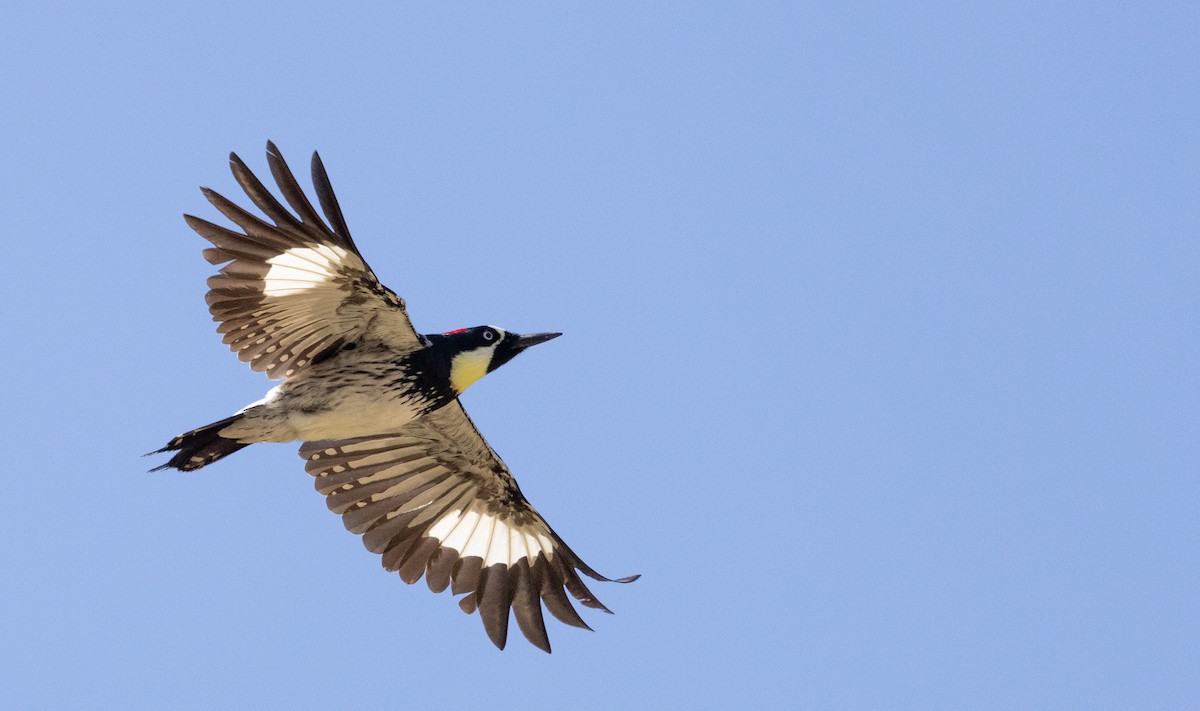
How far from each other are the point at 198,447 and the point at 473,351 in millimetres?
1928

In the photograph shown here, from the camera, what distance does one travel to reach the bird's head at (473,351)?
31.8 feet

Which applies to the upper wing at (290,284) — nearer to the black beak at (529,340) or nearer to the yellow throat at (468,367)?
the yellow throat at (468,367)

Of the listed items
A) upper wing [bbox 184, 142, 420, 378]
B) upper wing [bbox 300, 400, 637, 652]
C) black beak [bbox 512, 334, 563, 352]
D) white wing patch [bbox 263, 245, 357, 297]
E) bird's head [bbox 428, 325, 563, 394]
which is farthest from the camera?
upper wing [bbox 300, 400, 637, 652]

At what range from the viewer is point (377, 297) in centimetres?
910

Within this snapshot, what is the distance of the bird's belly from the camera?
31.0 feet

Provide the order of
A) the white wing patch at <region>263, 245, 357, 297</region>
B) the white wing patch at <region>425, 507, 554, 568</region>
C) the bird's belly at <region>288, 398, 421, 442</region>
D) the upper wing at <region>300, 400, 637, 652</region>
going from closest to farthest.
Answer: the white wing patch at <region>263, 245, 357, 297</region> → the bird's belly at <region>288, 398, 421, 442</region> → the upper wing at <region>300, 400, 637, 652</region> → the white wing patch at <region>425, 507, 554, 568</region>

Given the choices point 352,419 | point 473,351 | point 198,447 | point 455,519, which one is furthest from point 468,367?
point 198,447

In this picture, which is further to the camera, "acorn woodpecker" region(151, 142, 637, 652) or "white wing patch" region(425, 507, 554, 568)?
"white wing patch" region(425, 507, 554, 568)

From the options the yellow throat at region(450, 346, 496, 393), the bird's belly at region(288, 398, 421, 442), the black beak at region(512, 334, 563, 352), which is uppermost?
the black beak at region(512, 334, 563, 352)

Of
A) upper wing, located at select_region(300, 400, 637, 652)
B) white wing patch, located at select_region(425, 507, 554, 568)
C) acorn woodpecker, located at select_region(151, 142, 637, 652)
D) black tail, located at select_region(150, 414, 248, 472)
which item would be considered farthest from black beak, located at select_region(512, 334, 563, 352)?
black tail, located at select_region(150, 414, 248, 472)

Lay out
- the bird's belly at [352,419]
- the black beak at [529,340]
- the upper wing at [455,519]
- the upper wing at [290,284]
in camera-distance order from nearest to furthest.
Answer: the upper wing at [290,284], the bird's belly at [352,419], the black beak at [529,340], the upper wing at [455,519]

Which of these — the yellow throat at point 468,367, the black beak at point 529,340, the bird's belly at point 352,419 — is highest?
the black beak at point 529,340

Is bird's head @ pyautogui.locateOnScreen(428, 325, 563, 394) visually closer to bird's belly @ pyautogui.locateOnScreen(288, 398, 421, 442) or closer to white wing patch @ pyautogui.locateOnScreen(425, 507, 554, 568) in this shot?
bird's belly @ pyautogui.locateOnScreen(288, 398, 421, 442)

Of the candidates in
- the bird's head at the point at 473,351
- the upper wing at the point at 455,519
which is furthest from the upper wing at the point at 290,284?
the upper wing at the point at 455,519
